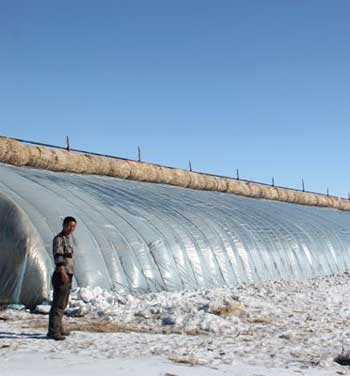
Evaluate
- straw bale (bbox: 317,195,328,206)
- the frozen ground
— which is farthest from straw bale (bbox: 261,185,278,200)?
the frozen ground

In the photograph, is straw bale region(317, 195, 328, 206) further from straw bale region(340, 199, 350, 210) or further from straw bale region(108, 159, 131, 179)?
straw bale region(108, 159, 131, 179)

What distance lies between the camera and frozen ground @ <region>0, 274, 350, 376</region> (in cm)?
718

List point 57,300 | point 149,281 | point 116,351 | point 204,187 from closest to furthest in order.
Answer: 1. point 116,351
2. point 57,300
3. point 149,281
4. point 204,187

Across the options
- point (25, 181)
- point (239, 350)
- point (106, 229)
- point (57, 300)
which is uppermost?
point (25, 181)

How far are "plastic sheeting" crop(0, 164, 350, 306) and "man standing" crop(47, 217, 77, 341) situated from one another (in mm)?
3021

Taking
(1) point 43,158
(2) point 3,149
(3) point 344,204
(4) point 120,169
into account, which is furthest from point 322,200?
(2) point 3,149

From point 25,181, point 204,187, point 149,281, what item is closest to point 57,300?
point 149,281

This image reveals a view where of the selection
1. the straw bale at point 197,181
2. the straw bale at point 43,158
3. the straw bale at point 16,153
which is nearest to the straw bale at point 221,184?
the straw bale at point 197,181

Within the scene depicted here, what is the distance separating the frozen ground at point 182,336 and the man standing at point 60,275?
0.27 m

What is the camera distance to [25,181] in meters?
15.8

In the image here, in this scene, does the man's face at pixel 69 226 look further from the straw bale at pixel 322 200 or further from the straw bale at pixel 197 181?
the straw bale at pixel 322 200

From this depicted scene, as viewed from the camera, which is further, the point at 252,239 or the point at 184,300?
the point at 252,239

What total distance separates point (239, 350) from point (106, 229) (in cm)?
663

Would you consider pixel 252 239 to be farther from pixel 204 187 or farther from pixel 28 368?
pixel 28 368
